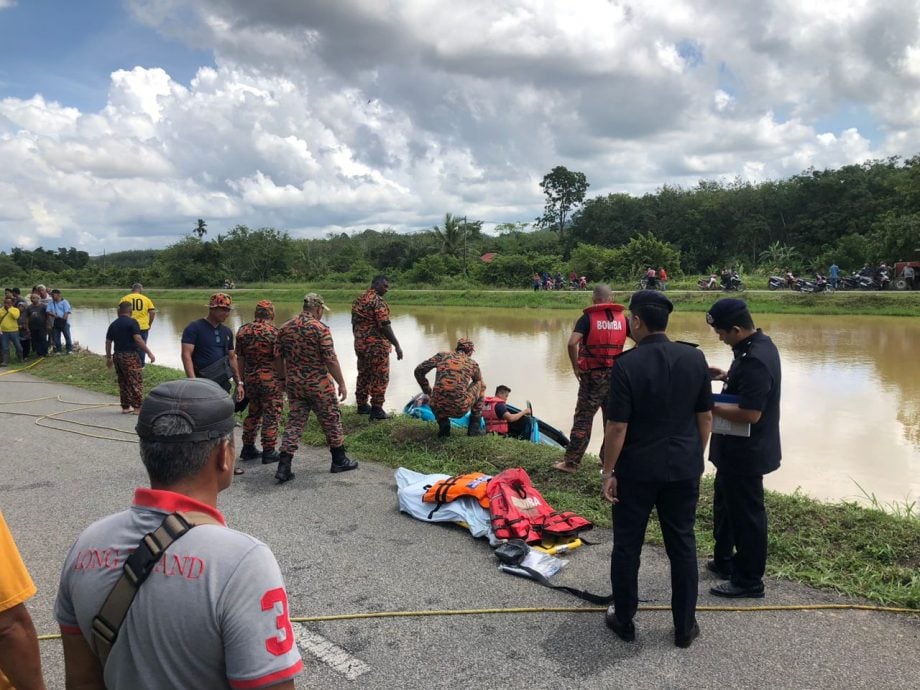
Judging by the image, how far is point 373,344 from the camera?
28.6 ft

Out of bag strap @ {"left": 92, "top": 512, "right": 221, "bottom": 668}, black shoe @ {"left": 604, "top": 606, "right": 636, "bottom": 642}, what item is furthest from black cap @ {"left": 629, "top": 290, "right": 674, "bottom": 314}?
bag strap @ {"left": 92, "top": 512, "right": 221, "bottom": 668}

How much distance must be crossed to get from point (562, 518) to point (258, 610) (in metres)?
3.65

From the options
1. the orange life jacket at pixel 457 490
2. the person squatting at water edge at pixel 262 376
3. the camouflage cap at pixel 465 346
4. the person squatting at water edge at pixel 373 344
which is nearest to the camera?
the orange life jacket at pixel 457 490

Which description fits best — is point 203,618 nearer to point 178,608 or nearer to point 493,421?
point 178,608

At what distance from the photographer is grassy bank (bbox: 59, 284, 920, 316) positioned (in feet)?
83.4

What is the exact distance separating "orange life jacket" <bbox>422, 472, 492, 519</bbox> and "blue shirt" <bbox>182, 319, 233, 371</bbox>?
331 centimetres

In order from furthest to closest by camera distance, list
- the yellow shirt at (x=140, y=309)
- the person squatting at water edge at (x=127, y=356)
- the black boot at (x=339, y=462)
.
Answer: the yellow shirt at (x=140, y=309) < the person squatting at water edge at (x=127, y=356) < the black boot at (x=339, y=462)

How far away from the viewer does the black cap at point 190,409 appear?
1.59 metres

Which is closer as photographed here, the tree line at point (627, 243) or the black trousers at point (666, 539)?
the black trousers at point (666, 539)

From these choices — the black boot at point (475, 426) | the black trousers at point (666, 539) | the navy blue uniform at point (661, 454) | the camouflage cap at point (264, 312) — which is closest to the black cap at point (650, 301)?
the navy blue uniform at point (661, 454)

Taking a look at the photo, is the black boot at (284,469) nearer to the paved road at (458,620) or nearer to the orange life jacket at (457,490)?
the paved road at (458,620)

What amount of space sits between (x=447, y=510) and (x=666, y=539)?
2.02m

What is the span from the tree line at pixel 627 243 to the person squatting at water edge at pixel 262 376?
3375 cm

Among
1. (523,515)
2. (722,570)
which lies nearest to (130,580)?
Answer: (523,515)
